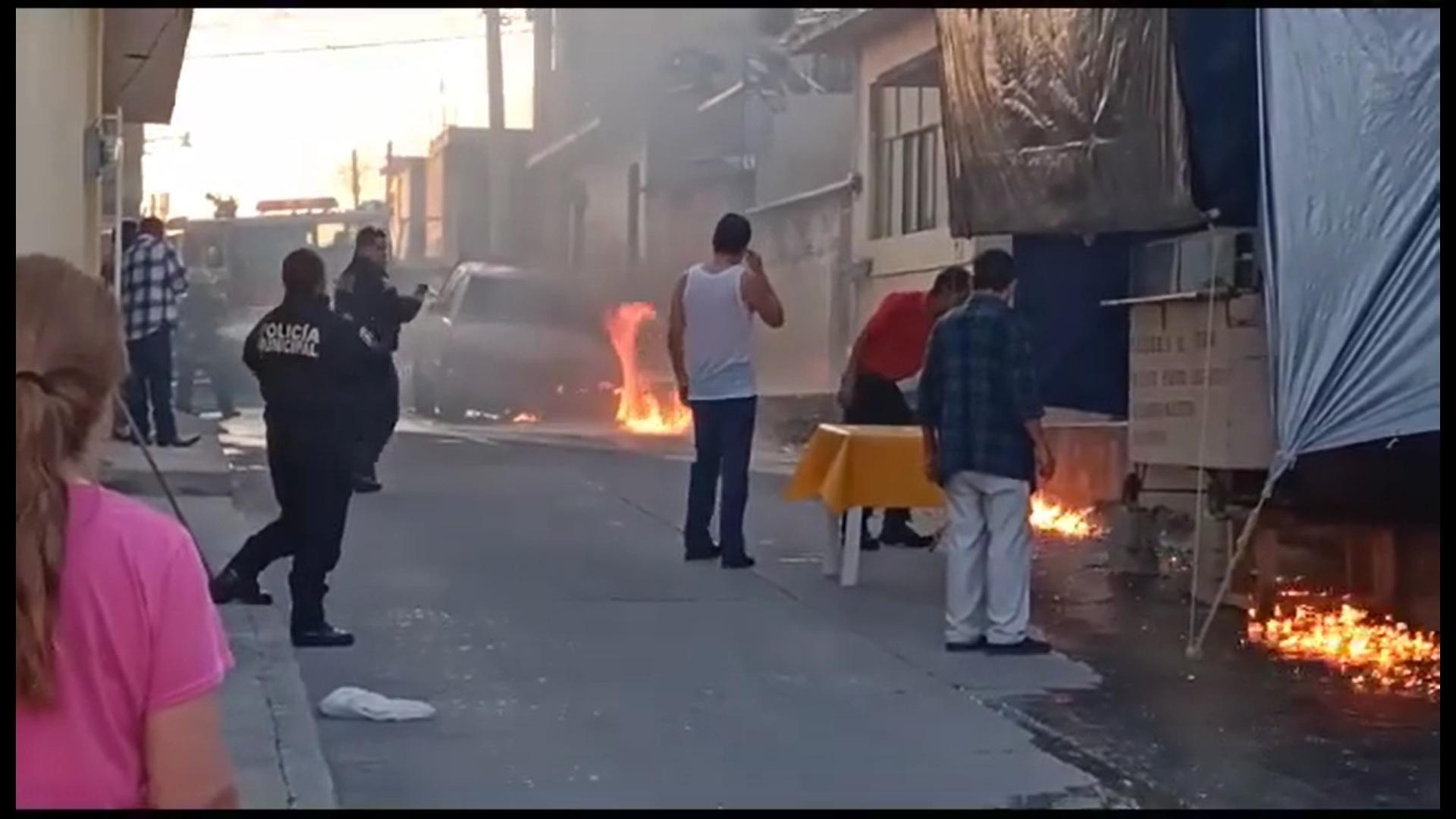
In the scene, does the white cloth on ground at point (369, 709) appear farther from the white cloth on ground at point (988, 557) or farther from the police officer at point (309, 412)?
the white cloth on ground at point (988, 557)

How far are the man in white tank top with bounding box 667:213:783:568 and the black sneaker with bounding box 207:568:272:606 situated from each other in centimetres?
241

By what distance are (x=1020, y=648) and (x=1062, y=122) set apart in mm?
2954

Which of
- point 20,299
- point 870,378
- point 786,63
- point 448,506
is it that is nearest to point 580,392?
point 786,63

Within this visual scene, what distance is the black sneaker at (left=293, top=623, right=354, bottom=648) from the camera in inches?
340

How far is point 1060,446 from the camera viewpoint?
14.9 m

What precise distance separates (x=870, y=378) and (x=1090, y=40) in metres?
2.23

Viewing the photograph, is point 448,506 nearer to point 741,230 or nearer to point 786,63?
point 741,230

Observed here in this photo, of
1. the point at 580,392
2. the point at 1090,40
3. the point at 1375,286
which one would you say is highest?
the point at 1090,40

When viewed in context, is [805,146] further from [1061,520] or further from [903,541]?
[903,541]

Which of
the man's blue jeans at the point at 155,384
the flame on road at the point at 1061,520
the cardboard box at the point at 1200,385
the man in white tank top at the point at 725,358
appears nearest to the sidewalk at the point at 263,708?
the man in white tank top at the point at 725,358

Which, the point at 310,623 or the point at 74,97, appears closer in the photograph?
the point at 310,623

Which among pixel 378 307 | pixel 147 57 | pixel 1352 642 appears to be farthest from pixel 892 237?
pixel 1352 642

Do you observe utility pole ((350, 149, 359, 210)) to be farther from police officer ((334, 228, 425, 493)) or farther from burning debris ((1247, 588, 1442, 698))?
burning debris ((1247, 588, 1442, 698))

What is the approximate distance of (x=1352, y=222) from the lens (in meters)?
8.17
